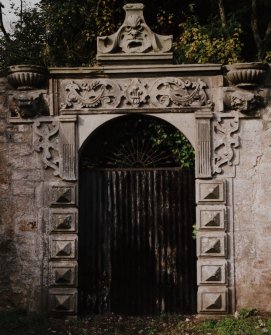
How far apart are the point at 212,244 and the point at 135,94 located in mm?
2463

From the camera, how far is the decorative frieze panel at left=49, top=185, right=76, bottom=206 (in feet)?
32.4

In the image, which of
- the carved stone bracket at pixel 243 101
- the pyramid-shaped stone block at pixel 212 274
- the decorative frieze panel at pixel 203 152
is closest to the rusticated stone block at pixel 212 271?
the pyramid-shaped stone block at pixel 212 274

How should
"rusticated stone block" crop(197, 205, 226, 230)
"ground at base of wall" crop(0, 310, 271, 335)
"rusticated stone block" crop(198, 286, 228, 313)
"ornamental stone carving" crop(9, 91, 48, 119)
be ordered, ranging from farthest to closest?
1. "ornamental stone carving" crop(9, 91, 48, 119)
2. "rusticated stone block" crop(197, 205, 226, 230)
3. "rusticated stone block" crop(198, 286, 228, 313)
4. "ground at base of wall" crop(0, 310, 271, 335)

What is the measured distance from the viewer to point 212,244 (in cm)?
974

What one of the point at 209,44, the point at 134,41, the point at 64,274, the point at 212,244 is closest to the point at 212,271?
the point at 212,244

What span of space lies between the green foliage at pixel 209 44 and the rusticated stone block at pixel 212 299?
226 inches

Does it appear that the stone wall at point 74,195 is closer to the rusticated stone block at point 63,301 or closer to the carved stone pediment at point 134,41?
the rusticated stone block at point 63,301

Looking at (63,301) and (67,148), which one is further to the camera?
(67,148)

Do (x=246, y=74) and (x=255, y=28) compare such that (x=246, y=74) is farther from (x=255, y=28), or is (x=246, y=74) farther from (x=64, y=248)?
(x=255, y=28)

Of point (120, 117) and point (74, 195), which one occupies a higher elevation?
point (120, 117)

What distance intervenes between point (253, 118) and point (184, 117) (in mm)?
1015

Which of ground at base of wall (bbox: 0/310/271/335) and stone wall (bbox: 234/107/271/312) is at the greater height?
stone wall (bbox: 234/107/271/312)

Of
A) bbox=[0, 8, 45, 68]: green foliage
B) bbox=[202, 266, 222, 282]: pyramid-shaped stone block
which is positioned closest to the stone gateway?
bbox=[202, 266, 222, 282]: pyramid-shaped stone block

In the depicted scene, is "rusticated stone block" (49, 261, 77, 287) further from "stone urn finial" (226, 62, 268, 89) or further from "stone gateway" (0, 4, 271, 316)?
"stone urn finial" (226, 62, 268, 89)
